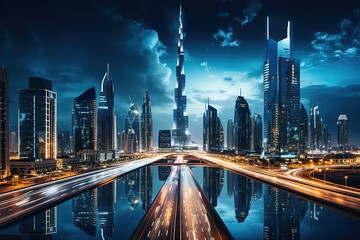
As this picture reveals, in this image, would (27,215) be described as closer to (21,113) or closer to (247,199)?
(247,199)

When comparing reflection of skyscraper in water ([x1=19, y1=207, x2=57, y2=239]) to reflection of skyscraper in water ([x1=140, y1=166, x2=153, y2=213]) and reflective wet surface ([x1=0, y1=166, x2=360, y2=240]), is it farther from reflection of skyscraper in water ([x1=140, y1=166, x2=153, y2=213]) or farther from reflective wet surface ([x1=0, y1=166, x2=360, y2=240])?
reflection of skyscraper in water ([x1=140, y1=166, x2=153, y2=213])

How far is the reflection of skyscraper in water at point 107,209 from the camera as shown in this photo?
48284mm

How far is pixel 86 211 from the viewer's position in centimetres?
6138

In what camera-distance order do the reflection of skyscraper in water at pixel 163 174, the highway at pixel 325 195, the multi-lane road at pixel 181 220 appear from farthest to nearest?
the reflection of skyscraper in water at pixel 163 174 < the highway at pixel 325 195 < the multi-lane road at pixel 181 220

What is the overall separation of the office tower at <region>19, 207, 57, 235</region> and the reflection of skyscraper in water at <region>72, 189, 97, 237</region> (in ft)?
13.4

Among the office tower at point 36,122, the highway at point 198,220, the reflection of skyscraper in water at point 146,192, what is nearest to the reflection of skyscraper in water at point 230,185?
the highway at point 198,220

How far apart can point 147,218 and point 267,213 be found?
80.4ft

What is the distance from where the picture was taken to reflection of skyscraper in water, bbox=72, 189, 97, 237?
5184 centimetres

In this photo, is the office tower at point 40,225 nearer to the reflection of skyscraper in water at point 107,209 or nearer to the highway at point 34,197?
the highway at point 34,197

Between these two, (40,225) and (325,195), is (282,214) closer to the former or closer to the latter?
(325,195)

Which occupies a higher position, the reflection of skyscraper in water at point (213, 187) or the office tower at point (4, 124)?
the office tower at point (4, 124)

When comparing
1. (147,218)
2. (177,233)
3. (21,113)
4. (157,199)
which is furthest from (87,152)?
(177,233)

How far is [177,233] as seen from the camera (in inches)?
1571

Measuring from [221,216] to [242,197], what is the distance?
70.8 feet
